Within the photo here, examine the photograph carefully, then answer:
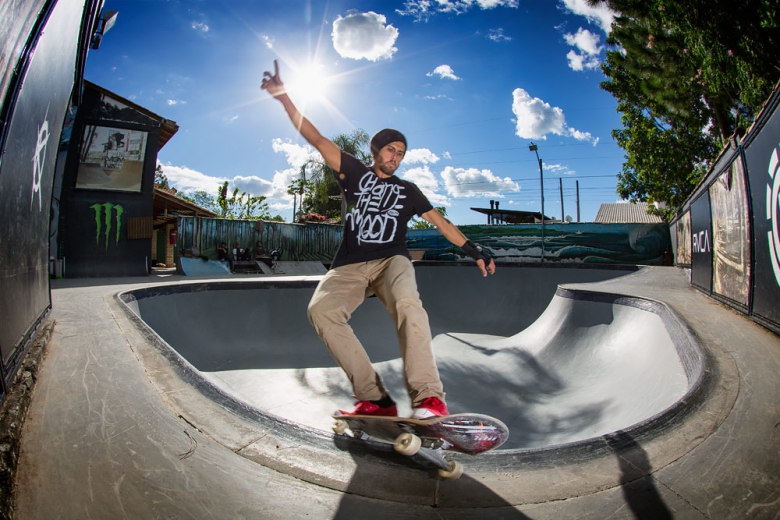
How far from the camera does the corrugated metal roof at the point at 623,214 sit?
132ft

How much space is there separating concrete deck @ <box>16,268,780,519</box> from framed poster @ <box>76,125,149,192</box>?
1469cm

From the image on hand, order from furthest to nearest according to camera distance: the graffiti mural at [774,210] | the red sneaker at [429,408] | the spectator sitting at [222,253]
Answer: the spectator sitting at [222,253] → the graffiti mural at [774,210] → the red sneaker at [429,408]

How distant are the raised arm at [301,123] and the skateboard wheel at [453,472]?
1.83 m

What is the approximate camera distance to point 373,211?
8.19ft

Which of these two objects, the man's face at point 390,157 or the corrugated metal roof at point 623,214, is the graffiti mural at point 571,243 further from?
the man's face at point 390,157

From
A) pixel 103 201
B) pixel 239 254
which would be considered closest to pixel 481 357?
pixel 103 201

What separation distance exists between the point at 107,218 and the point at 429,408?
52.9 ft

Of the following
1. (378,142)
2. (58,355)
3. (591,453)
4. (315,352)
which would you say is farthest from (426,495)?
(315,352)

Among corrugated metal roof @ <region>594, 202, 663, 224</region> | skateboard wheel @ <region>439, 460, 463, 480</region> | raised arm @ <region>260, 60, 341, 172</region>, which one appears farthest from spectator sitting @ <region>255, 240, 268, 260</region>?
corrugated metal roof @ <region>594, 202, 663, 224</region>

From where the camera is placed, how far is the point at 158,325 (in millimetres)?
5828

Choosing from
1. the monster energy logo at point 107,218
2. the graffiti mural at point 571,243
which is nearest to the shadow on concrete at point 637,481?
the monster energy logo at point 107,218

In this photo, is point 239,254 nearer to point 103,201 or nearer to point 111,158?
point 103,201

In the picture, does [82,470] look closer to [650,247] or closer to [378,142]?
[378,142]

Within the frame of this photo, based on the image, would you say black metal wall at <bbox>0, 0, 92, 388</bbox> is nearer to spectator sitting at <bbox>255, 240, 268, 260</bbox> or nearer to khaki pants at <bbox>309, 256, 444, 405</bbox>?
khaki pants at <bbox>309, 256, 444, 405</bbox>
